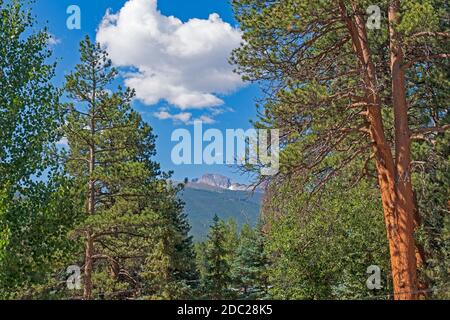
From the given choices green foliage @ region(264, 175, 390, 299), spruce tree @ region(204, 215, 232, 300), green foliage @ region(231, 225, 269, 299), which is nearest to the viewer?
green foliage @ region(264, 175, 390, 299)

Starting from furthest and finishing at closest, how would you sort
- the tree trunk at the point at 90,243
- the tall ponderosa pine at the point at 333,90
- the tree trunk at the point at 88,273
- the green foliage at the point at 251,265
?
the green foliage at the point at 251,265 < the tree trunk at the point at 90,243 < the tree trunk at the point at 88,273 < the tall ponderosa pine at the point at 333,90

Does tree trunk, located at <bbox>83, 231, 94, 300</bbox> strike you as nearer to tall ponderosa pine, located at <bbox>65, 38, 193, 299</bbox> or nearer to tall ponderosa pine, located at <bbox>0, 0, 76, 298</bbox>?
tall ponderosa pine, located at <bbox>65, 38, 193, 299</bbox>

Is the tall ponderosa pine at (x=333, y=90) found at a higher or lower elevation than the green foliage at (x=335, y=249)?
higher

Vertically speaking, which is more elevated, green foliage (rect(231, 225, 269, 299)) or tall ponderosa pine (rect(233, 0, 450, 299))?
tall ponderosa pine (rect(233, 0, 450, 299))

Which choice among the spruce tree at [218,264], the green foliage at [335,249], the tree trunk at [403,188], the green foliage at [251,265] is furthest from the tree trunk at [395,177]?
the green foliage at [251,265]

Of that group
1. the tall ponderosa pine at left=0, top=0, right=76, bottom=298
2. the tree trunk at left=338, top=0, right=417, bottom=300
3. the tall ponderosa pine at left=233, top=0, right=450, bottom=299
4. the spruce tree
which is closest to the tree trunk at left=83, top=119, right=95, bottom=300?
the tall ponderosa pine at left=0, top=0, right=76, bottom=298

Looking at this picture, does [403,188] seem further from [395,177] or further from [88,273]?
[88,273]

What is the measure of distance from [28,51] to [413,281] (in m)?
10.7

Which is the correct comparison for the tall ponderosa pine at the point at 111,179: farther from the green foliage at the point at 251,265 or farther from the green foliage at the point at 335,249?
the green foliage at the point at 251,265

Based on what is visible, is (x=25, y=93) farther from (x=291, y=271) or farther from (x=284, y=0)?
(x=291, y=271)

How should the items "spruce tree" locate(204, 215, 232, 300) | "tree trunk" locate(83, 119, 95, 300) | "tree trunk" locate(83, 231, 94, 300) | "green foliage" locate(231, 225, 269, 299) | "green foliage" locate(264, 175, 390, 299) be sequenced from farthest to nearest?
"green foliage" locate(231, 225, 269, 299) → "spruce tree" locate(204, 215, 232, 300) → "tree trunk" locate(83, 119, 95, 300) → "tree trunk" locate(83, 231, 94, 300) → "green foliage" locate(264, 175, 390, 299)

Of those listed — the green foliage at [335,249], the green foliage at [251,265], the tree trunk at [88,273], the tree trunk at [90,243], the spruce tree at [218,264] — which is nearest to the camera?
the green foliage at [335,249]

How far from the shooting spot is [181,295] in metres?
23.0
